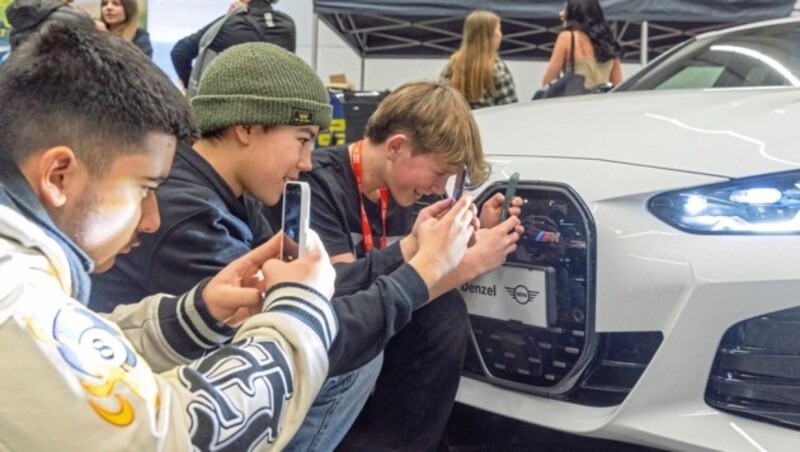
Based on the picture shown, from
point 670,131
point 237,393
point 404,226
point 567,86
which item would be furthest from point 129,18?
point 237,393

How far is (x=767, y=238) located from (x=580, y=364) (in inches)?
18.0

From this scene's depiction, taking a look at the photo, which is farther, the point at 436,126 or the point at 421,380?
the point at 436,126

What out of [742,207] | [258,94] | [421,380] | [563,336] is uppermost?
[258,94]

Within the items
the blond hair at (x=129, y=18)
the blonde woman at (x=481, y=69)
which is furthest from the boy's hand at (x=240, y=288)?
the blond hair at (x=129, y=18)

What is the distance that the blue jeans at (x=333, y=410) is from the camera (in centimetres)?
169

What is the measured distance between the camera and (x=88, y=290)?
99 cm

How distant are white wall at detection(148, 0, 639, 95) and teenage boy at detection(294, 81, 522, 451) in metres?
5.42

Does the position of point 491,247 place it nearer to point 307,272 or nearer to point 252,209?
point 252,209

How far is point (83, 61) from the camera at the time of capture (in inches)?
40.9

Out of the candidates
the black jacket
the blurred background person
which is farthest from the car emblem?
the black jacket

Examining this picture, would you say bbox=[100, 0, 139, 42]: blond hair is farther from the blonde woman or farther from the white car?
the white car

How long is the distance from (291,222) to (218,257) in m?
0.33

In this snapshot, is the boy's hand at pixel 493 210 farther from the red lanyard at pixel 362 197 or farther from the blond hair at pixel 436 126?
the red lanyard at pixel 362 197

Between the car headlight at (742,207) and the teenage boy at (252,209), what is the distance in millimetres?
440
